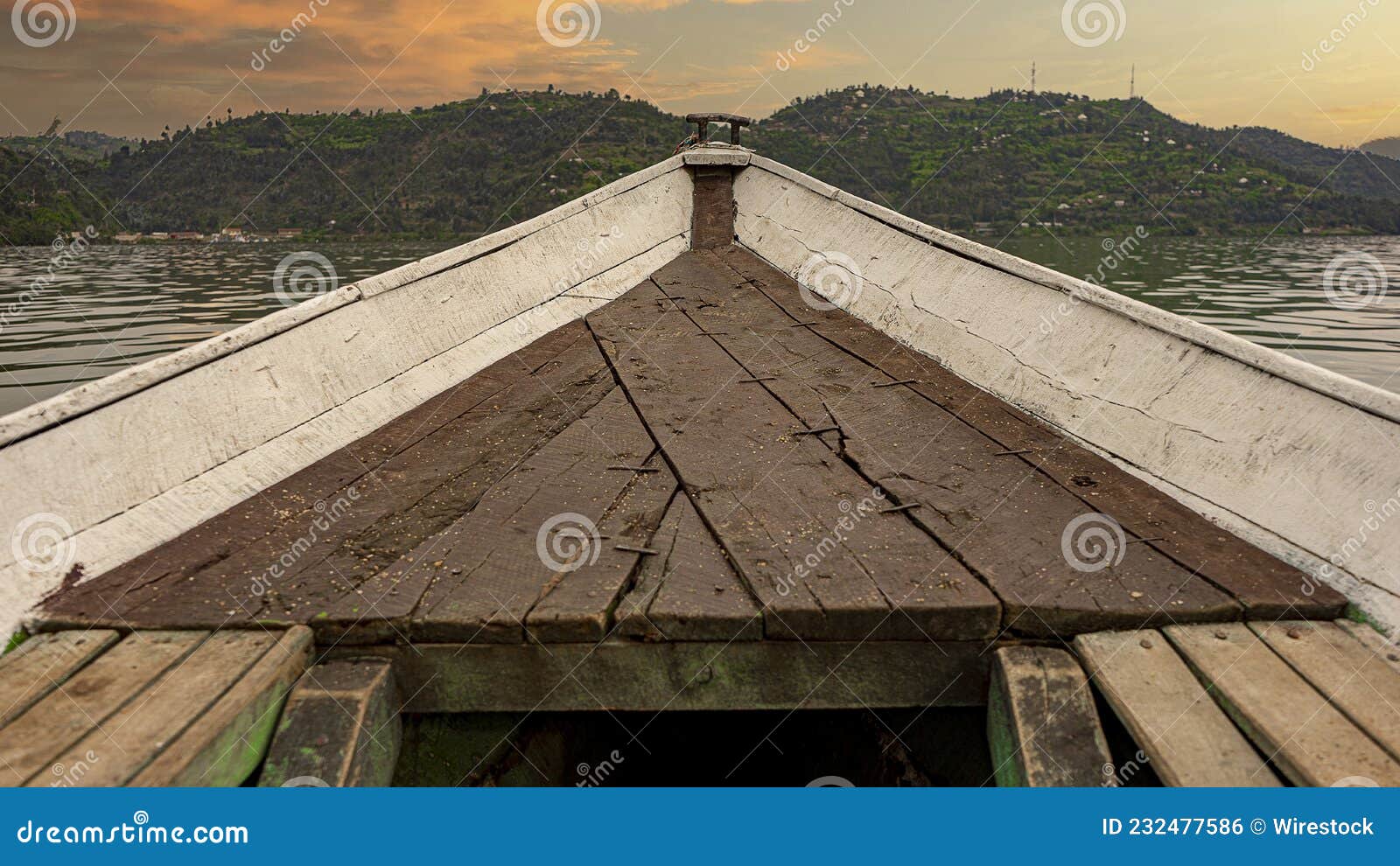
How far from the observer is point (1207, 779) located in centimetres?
156

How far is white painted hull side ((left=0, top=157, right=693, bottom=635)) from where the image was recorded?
2.16 m

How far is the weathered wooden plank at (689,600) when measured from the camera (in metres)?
1.94

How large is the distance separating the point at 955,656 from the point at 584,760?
1213 millimetres

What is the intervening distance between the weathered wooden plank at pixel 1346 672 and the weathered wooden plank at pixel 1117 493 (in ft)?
0.24

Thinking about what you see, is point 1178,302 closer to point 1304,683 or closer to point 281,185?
point 1304,683

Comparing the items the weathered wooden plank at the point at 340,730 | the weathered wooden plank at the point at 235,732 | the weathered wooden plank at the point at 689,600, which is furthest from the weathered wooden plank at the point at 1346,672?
the weathered wooden plank at the point at 235,732

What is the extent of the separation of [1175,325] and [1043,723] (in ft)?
5.77

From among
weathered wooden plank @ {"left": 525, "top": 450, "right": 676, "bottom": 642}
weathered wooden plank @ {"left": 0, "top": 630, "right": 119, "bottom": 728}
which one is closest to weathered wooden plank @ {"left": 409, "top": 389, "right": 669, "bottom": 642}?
weathered wooden plank @ {"left": 525, "top": 450, "right": 676, "bottom": 642}

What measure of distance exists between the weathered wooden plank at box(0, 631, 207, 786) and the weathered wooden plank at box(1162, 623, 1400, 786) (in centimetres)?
224

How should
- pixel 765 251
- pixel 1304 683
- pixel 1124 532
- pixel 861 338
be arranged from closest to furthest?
1. pixel 1304 683
2. pixel 1124 532
3. pixel 861 338
4. pixel 765 251

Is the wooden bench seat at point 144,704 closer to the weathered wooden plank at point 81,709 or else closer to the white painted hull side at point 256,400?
the weathered wooden plank at point 81,709

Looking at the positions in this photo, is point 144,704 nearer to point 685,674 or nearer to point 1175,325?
point 685,674

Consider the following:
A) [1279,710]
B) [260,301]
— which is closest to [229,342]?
[1279,710]

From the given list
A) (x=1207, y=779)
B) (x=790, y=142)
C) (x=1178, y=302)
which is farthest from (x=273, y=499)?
(x=790, y=142)
